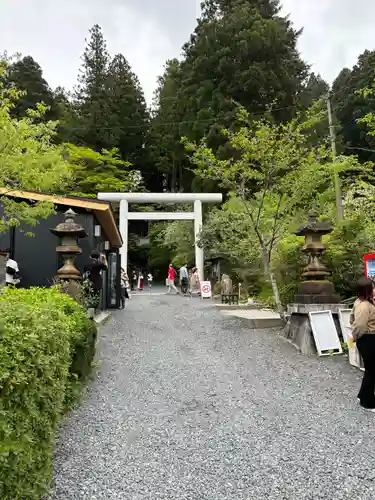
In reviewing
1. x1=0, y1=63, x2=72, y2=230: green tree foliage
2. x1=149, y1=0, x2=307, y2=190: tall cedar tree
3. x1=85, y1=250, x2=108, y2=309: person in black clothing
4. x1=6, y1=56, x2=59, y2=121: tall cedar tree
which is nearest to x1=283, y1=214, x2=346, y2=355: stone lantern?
x1=85, y1=250, x2=108, y2=309: person in black clothing

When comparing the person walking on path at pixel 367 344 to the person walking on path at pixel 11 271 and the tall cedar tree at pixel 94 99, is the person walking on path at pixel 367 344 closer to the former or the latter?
the person walking on path at pixel 11 271

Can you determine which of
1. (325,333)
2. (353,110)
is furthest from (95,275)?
(353,110)

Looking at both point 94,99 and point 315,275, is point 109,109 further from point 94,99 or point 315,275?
point 315,275

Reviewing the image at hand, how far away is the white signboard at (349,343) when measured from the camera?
615 centimetres

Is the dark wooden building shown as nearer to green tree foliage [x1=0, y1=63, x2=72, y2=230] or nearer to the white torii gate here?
green tree foliage [x1=0, y1=63, x2=72, y2=230]

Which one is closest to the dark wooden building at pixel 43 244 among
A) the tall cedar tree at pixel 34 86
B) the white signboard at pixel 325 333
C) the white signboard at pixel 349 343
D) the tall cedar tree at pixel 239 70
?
the white signboard at pixel 325 333

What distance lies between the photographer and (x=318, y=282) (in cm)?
787

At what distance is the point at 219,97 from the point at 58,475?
24.1 metres

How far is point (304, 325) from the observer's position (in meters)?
7.38

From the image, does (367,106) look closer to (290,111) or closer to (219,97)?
(290,111)

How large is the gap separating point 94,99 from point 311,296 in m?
27.7

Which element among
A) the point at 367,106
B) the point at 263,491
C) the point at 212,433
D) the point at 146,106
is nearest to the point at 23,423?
the point at 263,491

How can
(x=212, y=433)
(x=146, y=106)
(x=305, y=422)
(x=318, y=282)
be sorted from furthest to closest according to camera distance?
(x=146, y=106) → (x=318, y=282) → (x=305, y=422) → (x=212, y=433)

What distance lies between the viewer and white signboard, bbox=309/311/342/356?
6.92 meters
